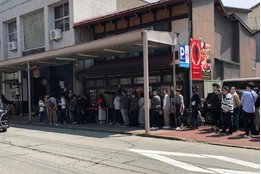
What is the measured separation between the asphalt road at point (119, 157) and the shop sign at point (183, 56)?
12.8 feet

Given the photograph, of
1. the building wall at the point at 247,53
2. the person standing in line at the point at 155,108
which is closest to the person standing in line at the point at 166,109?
the person standing in line at the point at 155,108

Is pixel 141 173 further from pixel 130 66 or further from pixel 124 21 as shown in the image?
pixel 124 21

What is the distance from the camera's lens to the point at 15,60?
68.4 ft

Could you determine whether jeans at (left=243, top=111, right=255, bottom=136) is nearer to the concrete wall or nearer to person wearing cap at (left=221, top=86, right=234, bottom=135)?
person wearing cap at (left=221, top=86, right=234, bottom=135)

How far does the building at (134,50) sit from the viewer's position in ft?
56.2

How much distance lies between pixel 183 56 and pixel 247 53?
10.9m

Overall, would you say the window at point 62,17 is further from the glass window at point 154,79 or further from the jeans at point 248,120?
the jeans at point 248,120

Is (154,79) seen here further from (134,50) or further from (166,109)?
(166,109)

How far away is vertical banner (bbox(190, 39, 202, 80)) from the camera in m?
16.2

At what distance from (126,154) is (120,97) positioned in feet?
23.0

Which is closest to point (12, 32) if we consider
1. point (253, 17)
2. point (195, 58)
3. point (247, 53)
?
point (247, 53)

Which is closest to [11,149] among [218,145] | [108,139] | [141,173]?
[108,139]

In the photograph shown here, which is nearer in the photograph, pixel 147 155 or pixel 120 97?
pixel 147 155

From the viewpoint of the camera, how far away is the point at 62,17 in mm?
24312
